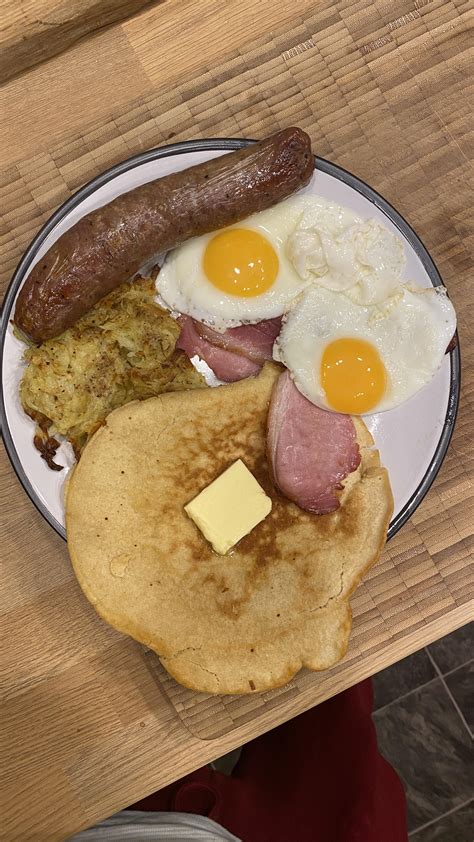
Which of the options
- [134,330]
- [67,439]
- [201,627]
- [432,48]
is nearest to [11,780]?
[201,627]

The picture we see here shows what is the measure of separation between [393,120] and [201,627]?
1.87m

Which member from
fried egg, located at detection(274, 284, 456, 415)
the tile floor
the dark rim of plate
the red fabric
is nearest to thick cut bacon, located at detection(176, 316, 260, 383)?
fried egg, located at detection(274, 284, 456, 415)

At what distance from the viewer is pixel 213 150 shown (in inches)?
80.3

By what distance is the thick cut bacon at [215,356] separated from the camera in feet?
6.72

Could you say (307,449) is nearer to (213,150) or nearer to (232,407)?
(232,407)

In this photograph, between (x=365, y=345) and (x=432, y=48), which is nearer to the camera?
(x=365, y=345)

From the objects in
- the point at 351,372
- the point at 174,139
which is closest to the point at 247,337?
the point at 351,372

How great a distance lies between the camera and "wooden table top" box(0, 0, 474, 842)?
7.03 ft

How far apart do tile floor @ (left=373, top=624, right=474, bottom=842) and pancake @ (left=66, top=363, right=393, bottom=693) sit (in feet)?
4.44

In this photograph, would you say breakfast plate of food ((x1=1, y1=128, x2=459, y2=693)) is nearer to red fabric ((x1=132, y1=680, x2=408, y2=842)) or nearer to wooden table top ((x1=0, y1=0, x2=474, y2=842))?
wooden table top ((x1=0, y1=0, x2=474, y2=842))

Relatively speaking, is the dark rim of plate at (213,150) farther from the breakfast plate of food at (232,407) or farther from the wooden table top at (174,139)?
the wooden table top at (174,139)

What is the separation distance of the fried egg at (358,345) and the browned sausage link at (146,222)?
0.36 meters

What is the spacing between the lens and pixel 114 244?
183 centimetres

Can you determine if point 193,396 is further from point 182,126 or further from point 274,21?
point 274,21
